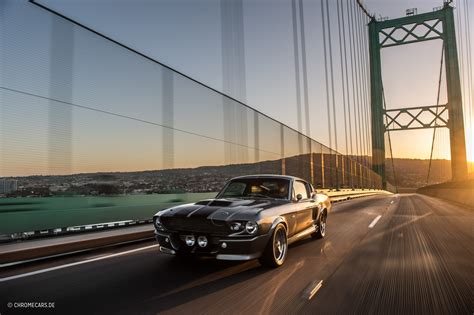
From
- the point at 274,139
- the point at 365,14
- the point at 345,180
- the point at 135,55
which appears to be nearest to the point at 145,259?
the point at 135,55

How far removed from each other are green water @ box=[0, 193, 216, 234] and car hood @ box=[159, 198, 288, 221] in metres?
2.28

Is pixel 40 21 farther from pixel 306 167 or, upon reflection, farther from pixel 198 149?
pixel 306 167

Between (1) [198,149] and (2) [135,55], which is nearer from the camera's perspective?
(2) [135,55]

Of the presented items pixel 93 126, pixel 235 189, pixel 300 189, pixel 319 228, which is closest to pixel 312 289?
pixel 235 189

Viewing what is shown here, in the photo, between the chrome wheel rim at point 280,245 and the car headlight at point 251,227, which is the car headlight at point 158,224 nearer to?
the car headlight at point 251,227

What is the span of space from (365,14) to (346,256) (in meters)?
76.4

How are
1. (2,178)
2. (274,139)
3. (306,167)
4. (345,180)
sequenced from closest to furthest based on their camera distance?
(2,178), (274,139), (306,167), (345,180)

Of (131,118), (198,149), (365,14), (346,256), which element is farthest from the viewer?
(365,14)

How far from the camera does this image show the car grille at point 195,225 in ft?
16.0

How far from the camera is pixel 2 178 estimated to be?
18.9ft

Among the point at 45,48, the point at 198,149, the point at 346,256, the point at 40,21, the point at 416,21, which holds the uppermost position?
the point at 416,21

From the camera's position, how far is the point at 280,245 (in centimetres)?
561

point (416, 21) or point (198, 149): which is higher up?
point (416, 21)

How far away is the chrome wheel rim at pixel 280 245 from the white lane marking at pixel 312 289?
903mm
